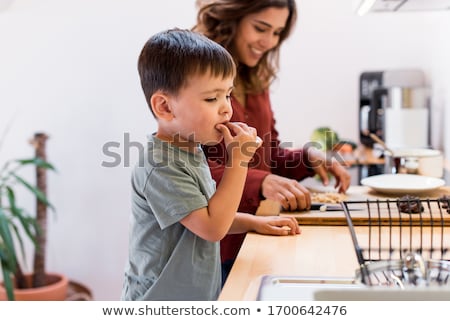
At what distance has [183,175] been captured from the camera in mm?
868

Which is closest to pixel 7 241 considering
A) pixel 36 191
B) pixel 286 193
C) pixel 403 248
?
pixel 36 191

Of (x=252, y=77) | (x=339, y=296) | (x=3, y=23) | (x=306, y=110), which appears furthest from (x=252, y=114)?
(x=3, y=23)

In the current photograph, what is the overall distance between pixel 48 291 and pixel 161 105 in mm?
1513

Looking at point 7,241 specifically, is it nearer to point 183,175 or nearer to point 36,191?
point 36,191

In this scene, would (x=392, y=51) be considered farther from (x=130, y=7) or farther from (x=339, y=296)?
(x=339, y=296)

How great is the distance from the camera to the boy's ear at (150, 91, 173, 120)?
876mm

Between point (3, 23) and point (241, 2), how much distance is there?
4.52 feet

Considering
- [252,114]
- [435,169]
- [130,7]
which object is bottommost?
[435,169]

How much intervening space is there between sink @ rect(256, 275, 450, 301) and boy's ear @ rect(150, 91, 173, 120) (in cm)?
26

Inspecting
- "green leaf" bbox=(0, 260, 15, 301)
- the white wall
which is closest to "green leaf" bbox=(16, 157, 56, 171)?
the white wall

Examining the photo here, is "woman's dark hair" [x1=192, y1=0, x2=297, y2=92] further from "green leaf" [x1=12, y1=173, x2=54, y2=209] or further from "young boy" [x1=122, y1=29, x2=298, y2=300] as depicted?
"green leaf" [x1=12, y1=173, x2=54, y2=209]
